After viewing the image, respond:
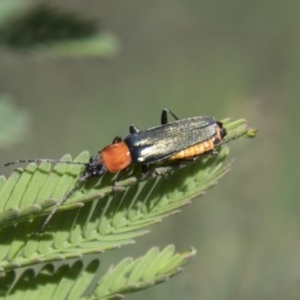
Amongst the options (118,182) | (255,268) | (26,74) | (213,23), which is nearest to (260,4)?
(213,23)

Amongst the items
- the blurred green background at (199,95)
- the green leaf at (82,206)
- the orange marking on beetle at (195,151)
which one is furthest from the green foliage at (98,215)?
the blurred green background at (199,95)

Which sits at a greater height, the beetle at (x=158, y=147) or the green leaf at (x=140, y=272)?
the beetle at (x=158, y=147)

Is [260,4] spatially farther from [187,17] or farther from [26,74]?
→ [26,74]

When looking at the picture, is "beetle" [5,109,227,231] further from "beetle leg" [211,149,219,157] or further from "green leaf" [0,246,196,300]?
"green leaf" [0,246,196,300]

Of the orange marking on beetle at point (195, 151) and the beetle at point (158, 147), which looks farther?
the orange marking on beetle at point (195, 151)

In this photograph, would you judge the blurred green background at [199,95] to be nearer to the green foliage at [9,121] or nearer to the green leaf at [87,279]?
the green foliage at [9,121]

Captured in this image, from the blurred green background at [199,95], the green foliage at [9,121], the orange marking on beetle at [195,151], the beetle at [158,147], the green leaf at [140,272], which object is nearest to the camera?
the green leaf at [140,272]

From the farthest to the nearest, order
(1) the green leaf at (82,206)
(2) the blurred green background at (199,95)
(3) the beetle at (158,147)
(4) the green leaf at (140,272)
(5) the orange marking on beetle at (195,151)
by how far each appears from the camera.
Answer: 1. (2) the blurred green background at (199,95)
2. (5) the orange marking on beetle at (195,151)
3. (3) the beetle at (158,147)
4. (4) the green leaf at (140,272)
5. (1) the green leaf at (82,206)

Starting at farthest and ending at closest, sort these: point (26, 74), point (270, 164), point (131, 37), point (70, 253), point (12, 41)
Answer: point (131, 37) → point (26, 74) → point (270, 164) → point (12, 41) → point (70, 253)

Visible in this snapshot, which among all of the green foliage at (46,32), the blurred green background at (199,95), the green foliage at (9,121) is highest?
the blurred green background at (199,95)
